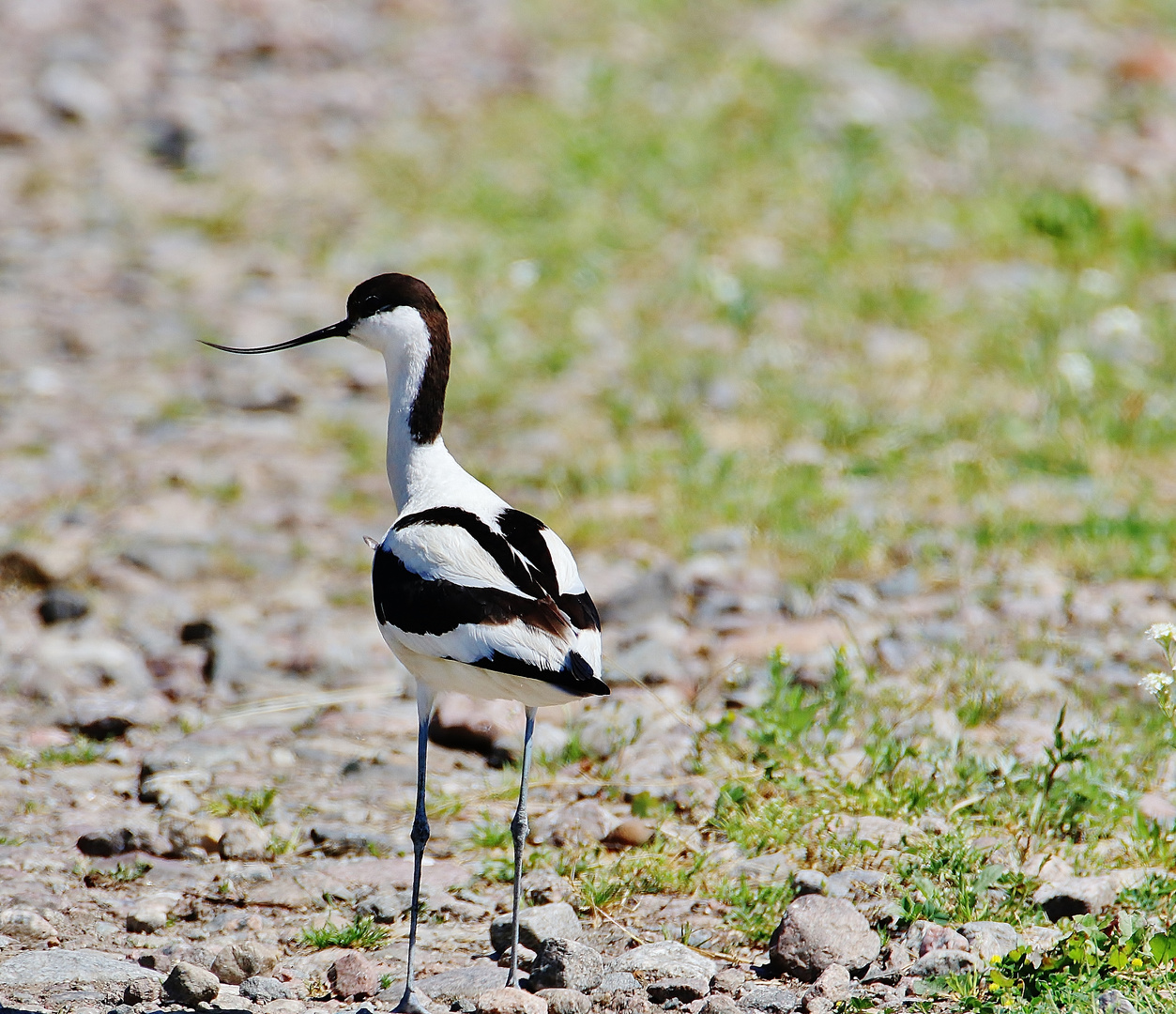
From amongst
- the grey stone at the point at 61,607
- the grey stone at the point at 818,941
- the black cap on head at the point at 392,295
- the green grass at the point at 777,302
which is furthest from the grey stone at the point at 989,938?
the grey stone at the point at 61,607

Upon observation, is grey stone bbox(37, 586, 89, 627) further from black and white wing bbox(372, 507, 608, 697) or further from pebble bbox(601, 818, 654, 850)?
pebble bbox(601, 818, 654, 850)

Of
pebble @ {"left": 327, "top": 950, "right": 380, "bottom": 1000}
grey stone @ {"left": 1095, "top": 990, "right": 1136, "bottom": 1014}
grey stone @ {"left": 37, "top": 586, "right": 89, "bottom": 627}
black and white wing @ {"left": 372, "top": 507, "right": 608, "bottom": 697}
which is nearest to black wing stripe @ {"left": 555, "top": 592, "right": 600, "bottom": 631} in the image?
black and white wing @ {"left": 372, "top": 507, "right": 608, "bottom": 697}

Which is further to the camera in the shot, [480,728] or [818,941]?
[480,728]

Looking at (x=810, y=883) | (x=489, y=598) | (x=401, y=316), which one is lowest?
(x=810, y=883)

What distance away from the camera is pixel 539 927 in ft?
12.0

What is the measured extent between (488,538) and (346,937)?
3.30 ft

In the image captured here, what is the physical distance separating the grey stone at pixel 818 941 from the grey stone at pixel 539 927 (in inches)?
19.8

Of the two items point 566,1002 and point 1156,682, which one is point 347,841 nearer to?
point 566,1002

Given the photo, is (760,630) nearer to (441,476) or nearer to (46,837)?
(441,476)

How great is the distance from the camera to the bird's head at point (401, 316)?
4.08m

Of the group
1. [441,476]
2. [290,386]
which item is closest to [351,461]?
[290,386]

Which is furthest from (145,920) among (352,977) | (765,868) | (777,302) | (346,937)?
(777,302)

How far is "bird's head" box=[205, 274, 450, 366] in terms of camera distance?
4.08m

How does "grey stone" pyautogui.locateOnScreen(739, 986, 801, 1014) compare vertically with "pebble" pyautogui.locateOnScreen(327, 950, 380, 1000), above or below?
above
